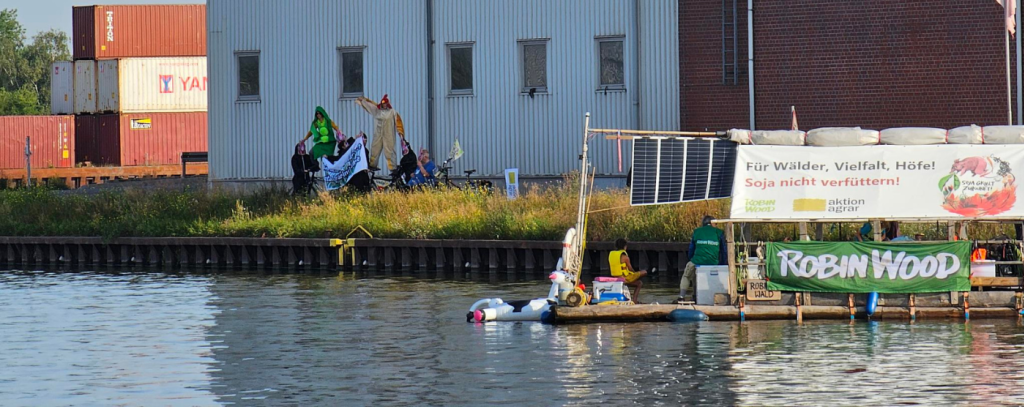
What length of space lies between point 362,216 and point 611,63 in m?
7.79

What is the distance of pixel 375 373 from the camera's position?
21109mm

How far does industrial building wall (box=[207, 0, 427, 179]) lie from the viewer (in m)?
44.2

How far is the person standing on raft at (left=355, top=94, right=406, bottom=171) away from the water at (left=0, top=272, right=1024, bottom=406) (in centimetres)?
1195

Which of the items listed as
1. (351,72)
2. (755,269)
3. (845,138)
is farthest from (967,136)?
(351,72)

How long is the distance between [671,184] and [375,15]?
2032 centimetres

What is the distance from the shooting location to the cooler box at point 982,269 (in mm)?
25050

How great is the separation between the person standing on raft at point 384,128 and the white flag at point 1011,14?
48.2ft

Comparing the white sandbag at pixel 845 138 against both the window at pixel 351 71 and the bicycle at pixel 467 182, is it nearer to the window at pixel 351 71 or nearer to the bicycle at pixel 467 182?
the bicycle at pixel 467 182

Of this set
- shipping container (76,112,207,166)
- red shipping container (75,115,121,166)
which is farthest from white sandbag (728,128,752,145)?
red shipping container (75,115,121,166)

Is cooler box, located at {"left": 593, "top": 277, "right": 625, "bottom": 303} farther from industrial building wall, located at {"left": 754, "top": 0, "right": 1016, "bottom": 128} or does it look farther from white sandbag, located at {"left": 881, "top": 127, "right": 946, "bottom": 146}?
industrial building wall, located at {"left": 754, "top": 0, "right": 1016, "bottom": 128}

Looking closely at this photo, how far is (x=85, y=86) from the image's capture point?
72.8 m

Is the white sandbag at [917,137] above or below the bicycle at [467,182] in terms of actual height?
above

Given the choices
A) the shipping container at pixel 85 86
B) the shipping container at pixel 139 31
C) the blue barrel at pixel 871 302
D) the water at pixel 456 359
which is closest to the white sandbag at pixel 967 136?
the blue barrel at pixel 871 302

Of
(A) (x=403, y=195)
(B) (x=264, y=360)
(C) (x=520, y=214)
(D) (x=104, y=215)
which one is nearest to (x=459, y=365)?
(B) (x=264, y=360)
